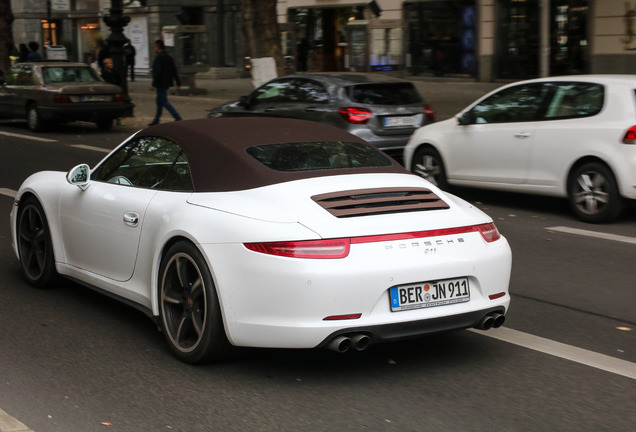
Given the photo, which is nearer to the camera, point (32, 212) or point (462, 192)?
point (32, 212)

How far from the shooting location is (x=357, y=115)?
1344 cm

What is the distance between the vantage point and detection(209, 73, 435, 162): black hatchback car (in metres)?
13.4

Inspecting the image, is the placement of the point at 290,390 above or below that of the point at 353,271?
below

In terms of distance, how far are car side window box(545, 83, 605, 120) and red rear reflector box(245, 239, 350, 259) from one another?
6.37m

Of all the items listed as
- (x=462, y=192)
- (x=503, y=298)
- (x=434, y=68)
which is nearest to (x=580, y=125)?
(x=462, y=192)

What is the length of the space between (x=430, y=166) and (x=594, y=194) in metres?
2.56

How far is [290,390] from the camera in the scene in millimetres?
4898

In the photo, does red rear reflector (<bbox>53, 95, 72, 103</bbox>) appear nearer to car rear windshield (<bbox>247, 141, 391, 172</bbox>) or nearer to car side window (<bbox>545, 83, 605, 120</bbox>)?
car side window (<bbox>545, 83, 605, 120</bbox>)

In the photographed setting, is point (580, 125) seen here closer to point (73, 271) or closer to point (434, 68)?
point (73, 271)

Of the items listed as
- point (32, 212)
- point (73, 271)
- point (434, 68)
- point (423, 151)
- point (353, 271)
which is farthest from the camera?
point (434, 68)

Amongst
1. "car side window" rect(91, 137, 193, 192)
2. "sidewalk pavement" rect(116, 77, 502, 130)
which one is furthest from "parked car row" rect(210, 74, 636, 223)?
"sidewalk pavement" rect(116, 77, 502, 130)

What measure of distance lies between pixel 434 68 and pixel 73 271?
27.2m

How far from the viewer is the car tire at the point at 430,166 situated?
12.2 meters

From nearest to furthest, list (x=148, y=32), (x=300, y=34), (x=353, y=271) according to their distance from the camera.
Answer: (x=353, y=271), (x=300, y=34), (x=148, y=32)
